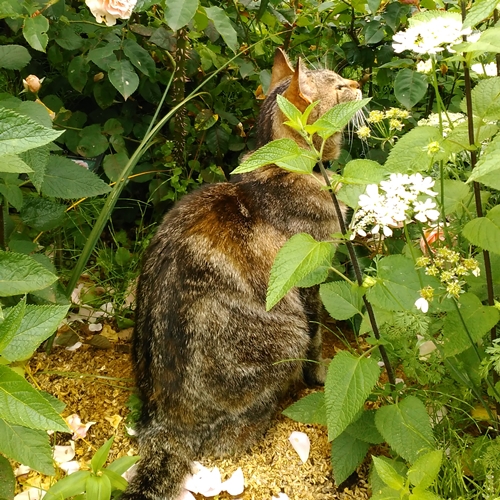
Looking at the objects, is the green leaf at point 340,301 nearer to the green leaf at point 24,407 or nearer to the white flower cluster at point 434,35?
the white flower cluster at point 434,35

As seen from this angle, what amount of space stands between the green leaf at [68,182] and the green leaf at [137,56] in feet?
1.85

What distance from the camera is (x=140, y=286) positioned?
88.0 inches

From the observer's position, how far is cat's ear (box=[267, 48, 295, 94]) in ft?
8.38

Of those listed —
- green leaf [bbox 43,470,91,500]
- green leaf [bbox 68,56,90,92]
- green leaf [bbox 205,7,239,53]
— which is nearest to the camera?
green leaf [bbox 43,470,91,500]

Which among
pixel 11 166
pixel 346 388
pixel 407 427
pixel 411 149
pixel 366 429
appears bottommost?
pixel 366 429

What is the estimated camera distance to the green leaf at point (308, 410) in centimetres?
187

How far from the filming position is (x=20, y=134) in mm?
1309

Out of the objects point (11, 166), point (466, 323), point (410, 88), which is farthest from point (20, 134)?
point (410, 88)

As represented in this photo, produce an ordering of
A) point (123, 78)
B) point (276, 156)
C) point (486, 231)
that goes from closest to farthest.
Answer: point (276, 156), point (486, 231), point (123, 78)

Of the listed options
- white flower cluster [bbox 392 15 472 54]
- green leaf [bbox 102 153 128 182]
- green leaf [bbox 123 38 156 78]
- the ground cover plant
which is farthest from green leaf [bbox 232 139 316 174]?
green leaf [bbox 102 153 128 182]

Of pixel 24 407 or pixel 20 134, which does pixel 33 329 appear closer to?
pixel 24 407

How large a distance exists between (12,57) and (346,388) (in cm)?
147

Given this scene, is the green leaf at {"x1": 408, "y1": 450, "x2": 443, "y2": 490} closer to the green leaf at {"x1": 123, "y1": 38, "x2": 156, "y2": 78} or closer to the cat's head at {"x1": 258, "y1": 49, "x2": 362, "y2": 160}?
the cat's head at {"x1": 258, "y1": 49, "x2": 362, "y2": 160}

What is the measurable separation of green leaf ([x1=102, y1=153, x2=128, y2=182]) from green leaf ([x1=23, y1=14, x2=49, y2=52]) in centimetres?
78
